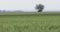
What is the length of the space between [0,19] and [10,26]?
133mm

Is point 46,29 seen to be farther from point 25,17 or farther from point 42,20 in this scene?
point 25,17

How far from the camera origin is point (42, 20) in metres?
1.17

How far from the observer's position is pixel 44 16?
1.21m

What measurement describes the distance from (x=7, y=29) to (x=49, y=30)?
37 centimetres

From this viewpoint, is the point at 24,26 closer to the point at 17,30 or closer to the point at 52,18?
the point at 17,30

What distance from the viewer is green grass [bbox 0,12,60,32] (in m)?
1.09

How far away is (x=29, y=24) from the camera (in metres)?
1.12

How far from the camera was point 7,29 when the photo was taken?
3.61 feet

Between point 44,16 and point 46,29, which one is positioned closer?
point 46,29

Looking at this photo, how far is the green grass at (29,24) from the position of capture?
3.58ft

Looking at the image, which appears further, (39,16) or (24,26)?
(39,16)

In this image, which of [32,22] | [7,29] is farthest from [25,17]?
[7,29]

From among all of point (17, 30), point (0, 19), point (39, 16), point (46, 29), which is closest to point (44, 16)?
point (39, 16)

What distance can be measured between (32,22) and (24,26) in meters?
0.09
